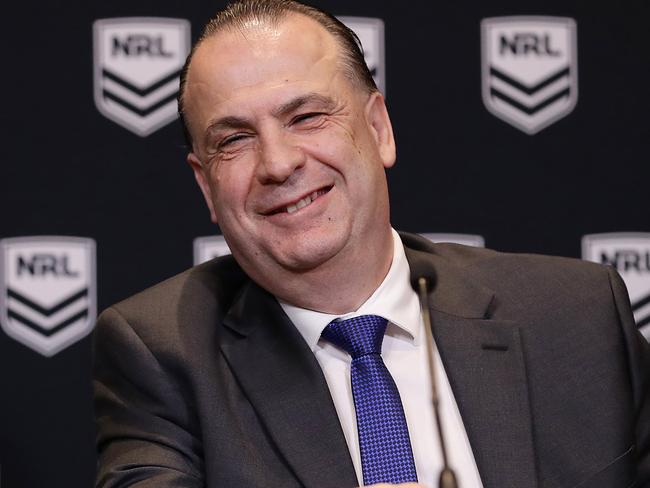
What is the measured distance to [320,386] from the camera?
2.11 metres

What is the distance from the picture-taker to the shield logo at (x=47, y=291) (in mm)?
2750

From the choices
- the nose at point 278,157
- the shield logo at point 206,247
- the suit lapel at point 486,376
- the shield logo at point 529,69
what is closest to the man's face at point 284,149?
the nose at point 278,157

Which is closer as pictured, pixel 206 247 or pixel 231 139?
pixel 231 139

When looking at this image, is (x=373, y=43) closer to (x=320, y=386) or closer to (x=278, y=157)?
(x=278, y=157)

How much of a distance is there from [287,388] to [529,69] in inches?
50.0

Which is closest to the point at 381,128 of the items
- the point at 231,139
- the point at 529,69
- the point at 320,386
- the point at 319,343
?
the point at 231,139

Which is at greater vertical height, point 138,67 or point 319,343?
point 138,67

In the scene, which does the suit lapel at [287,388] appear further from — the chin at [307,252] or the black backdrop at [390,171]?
the black backdrop at [390,171]

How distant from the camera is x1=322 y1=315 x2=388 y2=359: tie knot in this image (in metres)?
2.15

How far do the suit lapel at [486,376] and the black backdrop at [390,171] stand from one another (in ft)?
2.05

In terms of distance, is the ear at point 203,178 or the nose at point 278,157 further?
the ear at point 203,178

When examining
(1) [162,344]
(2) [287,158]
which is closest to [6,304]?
(1) [162,344]

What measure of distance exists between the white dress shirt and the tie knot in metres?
0.02

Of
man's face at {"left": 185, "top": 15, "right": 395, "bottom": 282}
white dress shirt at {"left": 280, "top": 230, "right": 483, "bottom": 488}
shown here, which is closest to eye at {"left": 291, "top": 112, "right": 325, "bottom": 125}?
man's face at {"left": 185, "top": 15, "right": 395, "bottom": 282}
